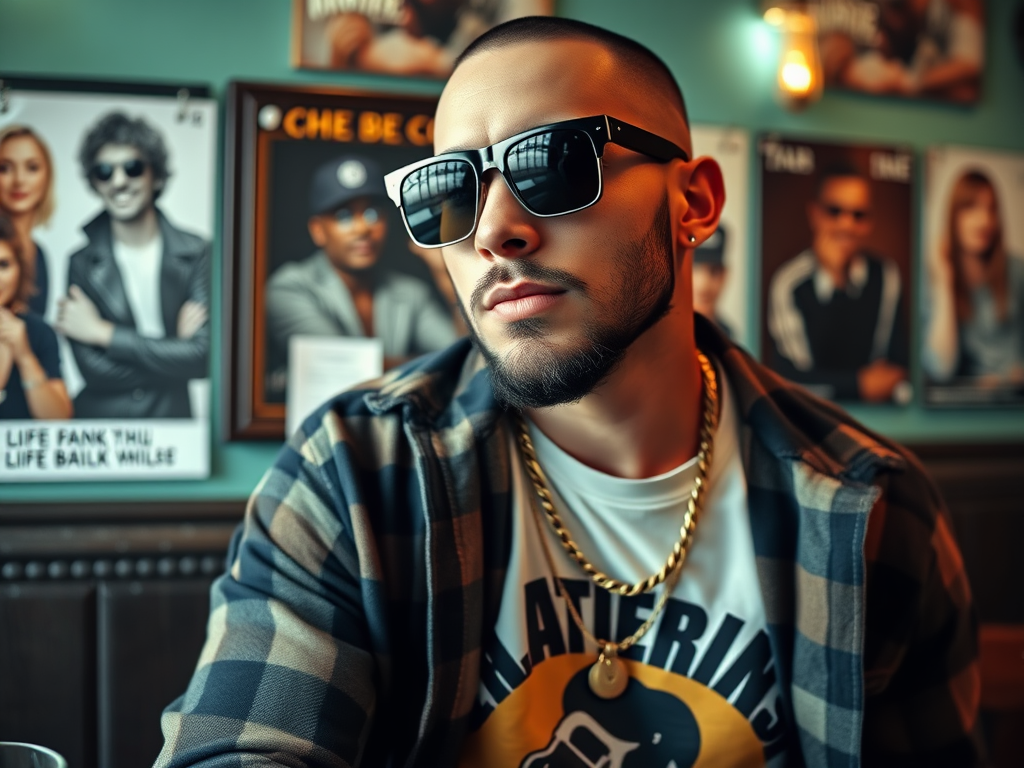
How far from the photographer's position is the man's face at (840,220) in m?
2.06

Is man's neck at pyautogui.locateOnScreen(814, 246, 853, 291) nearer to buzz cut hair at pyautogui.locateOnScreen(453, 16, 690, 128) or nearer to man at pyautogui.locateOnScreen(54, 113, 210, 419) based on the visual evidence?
buzz cut hair at pyautogui.locateOnScreen(453, 16, 690, 128)

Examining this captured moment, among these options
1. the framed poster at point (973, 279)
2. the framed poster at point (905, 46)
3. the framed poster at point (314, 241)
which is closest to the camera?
the framed poster at point (314, 241)

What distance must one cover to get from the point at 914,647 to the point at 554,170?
2.53 ft

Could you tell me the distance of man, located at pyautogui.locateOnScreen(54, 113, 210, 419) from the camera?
166cm

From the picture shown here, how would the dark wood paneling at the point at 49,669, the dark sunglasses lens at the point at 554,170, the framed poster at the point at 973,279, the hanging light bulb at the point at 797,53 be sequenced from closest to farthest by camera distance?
the dark sunglasses lens at the point at 554,170
the dark wood paneling at the point at 49,669
the hanging light bulb at the point at 797,53
the framed poster at the point at 973,279

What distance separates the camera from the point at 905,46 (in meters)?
2.10

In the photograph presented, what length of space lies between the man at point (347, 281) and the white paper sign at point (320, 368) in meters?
0.02

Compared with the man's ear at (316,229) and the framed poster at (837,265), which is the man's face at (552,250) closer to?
the man's ear at (316,229)

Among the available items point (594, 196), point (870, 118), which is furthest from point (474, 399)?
point (870, 118)

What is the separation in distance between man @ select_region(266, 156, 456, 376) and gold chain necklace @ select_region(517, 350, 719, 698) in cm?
79

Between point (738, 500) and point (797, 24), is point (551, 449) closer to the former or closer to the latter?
point (738, 500)

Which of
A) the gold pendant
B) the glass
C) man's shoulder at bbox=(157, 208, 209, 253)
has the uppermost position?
man's shoulder at bbox=(157, 208, 209, 253)

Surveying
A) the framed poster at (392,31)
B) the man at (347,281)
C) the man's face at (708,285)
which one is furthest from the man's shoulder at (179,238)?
the man's face at (708,285)

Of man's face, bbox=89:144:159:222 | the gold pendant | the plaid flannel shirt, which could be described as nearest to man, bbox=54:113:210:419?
man's face, bbox=89:144:159:222
